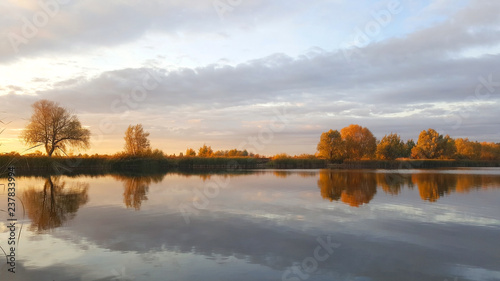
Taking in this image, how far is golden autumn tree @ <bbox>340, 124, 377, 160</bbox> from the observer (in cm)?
8006

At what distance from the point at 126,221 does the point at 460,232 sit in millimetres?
10322

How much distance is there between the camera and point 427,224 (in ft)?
33.8

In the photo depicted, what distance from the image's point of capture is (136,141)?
54156 mm

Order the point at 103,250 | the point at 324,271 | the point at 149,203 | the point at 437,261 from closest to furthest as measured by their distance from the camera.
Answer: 1. the point at 324,271
2. the point at 437,261
3. the point at 103,250
4. the point at 149,203

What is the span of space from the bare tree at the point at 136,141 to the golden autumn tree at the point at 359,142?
4816 cm

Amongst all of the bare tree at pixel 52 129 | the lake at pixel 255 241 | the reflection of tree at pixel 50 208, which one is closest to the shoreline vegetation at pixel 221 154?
the bare tree at pixel 52 129

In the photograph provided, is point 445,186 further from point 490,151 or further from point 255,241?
point 490,151

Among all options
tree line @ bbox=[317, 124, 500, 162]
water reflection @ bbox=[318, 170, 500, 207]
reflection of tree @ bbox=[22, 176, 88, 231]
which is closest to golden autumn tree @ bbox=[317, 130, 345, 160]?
tree line @ bbox=[317, 124, 500, 162]

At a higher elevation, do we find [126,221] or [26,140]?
[26,140]

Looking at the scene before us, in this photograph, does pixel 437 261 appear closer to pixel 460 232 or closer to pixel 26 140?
pixel 460 232

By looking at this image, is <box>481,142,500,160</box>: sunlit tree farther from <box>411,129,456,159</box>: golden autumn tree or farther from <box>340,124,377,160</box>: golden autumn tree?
<box>340,124,377,160</box>: golden autumn tree

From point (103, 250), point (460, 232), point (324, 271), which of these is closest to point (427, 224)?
point (460, 232)

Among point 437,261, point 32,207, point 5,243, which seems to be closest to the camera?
point 437,261

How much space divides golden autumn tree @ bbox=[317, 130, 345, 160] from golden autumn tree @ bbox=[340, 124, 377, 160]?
523 cm
